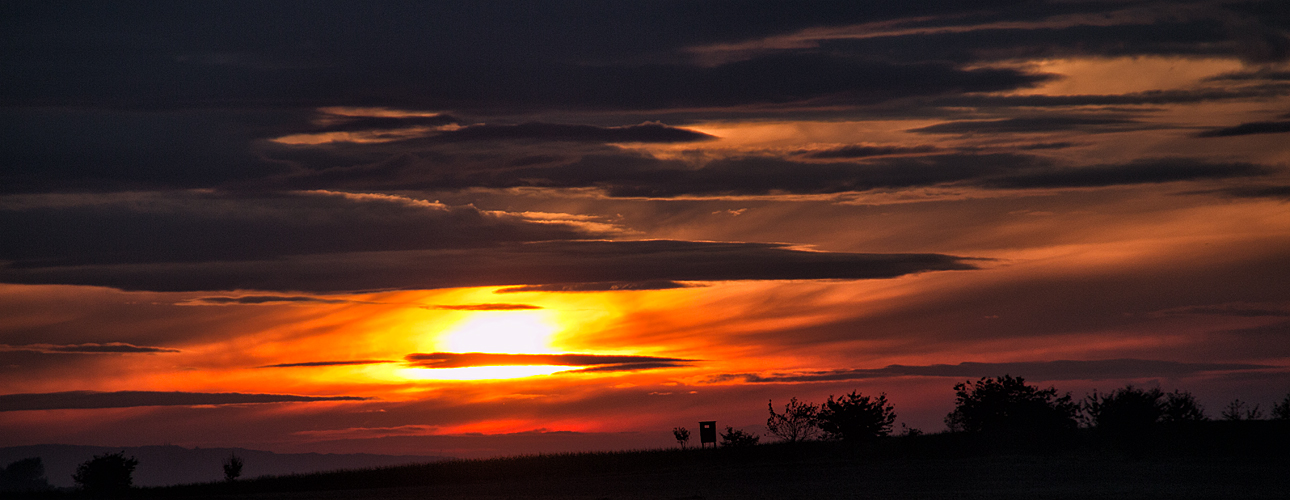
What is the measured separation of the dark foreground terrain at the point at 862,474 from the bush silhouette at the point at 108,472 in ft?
36.8

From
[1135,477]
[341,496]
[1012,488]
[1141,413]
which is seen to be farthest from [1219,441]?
[341,496]

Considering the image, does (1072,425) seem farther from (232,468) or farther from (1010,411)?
(232,468)

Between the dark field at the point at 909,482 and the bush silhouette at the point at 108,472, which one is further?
the bush silhouette at the point at 108,472

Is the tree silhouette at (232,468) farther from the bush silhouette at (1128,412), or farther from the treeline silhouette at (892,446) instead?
the bush silhouette at (1128,412)

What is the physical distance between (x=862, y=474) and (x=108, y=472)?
2268 inches

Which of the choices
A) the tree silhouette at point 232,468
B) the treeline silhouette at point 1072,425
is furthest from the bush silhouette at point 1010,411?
the tree silhouette at point 232,468

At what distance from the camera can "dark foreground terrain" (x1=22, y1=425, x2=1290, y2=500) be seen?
48.2 meters

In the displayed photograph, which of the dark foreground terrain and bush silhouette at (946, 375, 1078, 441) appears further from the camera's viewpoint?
bush silhouette at (946, 375, 1078, 441)

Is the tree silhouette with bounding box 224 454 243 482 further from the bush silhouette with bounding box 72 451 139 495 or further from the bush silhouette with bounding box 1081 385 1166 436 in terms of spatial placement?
the bush silhouette with bounding box 1081 385 1166 436

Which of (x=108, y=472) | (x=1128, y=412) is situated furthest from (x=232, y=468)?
(x=1128, y=412)

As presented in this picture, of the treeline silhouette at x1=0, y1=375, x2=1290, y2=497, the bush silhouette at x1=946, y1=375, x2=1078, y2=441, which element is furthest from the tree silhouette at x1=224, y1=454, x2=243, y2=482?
the bush silhouette at x1=946, y1=375, x2=1078, y2=441

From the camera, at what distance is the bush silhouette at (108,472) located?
8494 cm

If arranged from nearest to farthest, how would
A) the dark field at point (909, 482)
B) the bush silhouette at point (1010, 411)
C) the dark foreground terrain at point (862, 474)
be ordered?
the dark field at point (909, 482), the dark foreground terrain at point (862, 474), the bush silhouette at point (1010, 411)

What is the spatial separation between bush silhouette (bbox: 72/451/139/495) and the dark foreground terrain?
442 inches
